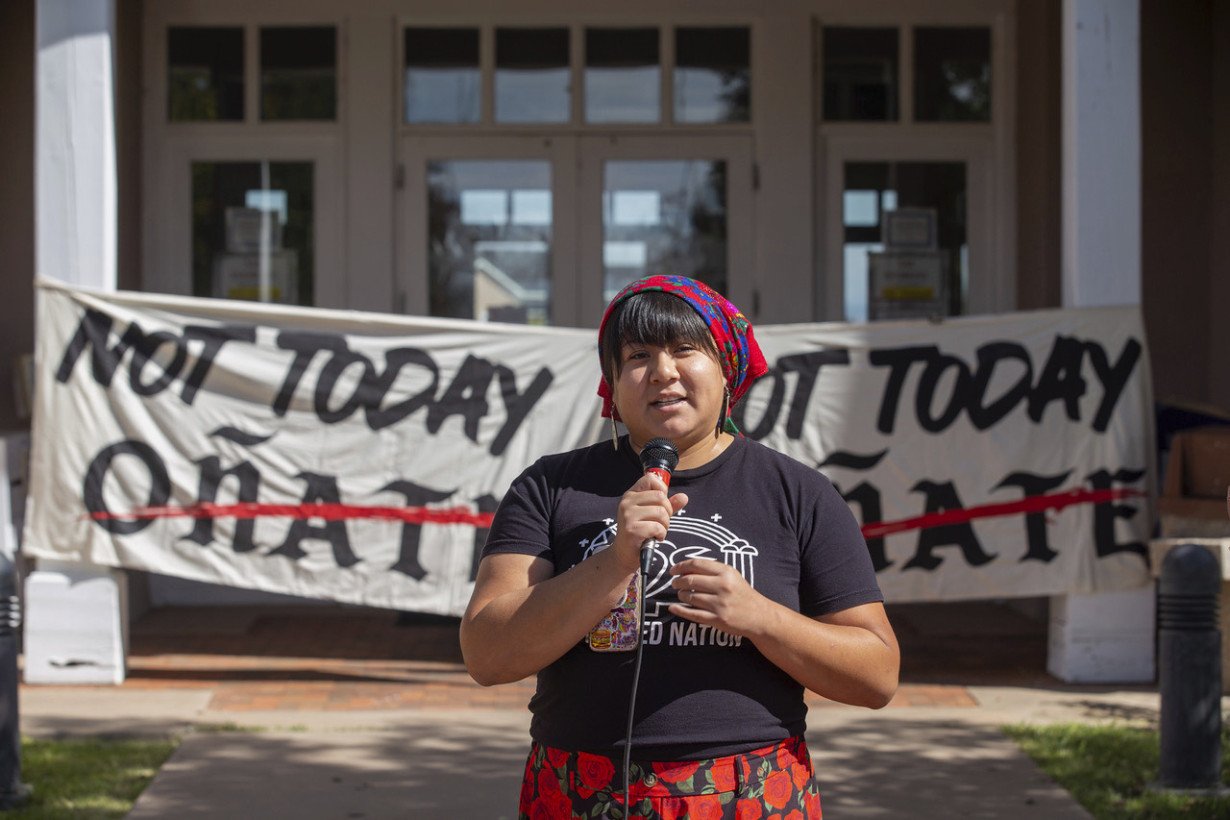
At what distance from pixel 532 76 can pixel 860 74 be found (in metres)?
2.06

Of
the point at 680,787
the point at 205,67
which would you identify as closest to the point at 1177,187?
the point at 205,67

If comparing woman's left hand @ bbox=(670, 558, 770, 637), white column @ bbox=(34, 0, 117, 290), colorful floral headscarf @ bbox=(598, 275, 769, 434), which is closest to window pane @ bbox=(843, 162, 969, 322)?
white column @ bbox=(34, 0, 117, 290)

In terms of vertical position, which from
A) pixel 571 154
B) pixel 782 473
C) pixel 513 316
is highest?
pixel 571 154

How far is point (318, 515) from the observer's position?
7.07 m

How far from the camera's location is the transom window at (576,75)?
9211 millimetres

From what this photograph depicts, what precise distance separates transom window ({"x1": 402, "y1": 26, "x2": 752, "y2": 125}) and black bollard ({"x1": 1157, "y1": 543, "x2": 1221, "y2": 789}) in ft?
15.9

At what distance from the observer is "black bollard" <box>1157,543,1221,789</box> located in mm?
5215

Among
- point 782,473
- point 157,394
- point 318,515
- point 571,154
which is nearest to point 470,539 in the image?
point 318,515

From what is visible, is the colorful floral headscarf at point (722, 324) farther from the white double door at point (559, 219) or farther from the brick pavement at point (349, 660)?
the white double door at point (559, 219)

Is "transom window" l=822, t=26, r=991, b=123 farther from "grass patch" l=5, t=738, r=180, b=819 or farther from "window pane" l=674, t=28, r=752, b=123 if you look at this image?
"grass patch" l=5, t=738, r=180, b=819

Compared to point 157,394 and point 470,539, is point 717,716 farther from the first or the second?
point 157,394

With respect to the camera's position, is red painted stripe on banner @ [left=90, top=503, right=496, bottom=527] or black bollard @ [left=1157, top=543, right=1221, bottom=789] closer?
black bollard @ [left=1157, top=543, right=1221, bottom=789]

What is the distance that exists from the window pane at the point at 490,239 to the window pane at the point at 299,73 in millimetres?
791

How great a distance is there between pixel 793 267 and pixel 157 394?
4.07 metres
